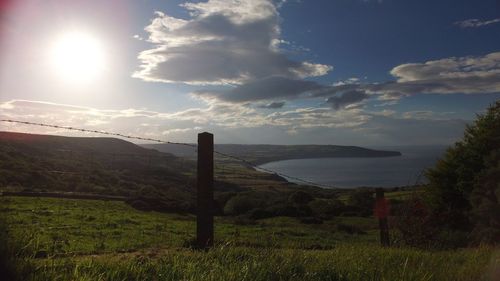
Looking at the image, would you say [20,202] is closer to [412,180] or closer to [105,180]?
[412,180]

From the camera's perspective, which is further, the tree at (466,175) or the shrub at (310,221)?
the shrub at (310,221)

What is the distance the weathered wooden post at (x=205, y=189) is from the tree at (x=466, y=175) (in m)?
19.2

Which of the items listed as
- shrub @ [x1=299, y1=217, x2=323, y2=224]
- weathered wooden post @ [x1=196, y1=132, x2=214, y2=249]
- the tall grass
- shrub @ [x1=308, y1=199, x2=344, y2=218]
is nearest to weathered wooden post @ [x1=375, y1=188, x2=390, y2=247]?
the tall grass

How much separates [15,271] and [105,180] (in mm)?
51688

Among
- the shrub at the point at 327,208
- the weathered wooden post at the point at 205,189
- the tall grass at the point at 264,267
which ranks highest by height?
the weathered wooden post at the point at 205,189

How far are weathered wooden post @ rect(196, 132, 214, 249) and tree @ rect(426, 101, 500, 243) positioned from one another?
62.9 ft

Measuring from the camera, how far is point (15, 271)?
4477 mm

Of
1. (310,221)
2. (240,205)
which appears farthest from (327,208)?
(310,221)

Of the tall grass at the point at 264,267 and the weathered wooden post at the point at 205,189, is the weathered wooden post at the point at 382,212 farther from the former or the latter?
the weathered wooden post at the point at 205,189

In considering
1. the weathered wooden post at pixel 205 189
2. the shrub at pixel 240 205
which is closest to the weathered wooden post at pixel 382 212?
the weathered wooden post at pixel 205 189

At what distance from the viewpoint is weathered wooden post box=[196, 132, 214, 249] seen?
7.21 metres

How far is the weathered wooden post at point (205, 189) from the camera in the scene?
23.6ft

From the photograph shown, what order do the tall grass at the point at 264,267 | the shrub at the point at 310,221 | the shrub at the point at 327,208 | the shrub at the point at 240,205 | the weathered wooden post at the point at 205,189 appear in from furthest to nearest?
1. the shrub at the point at 327,208
2. the shrub at the point at 240,205
3. the shrub at the point at 310,221
4. the weathered wooden post at the point at 205,189
5. the tall grass at the point at 264,267

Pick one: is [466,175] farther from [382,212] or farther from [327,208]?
[327,208]
